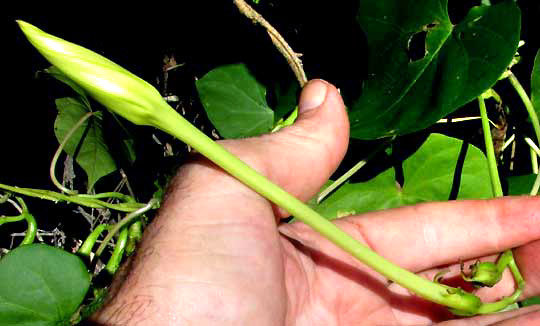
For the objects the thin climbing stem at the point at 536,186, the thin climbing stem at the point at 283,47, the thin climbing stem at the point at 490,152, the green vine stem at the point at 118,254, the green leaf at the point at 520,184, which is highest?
the thin climbing stem at the point at 283,47

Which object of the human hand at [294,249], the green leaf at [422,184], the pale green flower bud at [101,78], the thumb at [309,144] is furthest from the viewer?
the green leaf at [422,184]

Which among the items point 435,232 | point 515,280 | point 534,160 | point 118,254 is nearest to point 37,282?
point 118,254

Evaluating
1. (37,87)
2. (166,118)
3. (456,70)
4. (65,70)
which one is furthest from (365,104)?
(37,87)

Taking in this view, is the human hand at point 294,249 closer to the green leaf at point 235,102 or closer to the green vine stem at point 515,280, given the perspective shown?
the green vine stem at point 515,280

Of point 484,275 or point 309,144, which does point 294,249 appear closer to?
point 309,144

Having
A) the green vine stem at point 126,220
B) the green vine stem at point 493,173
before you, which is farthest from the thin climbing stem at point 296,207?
the green vine stem at point 126,220

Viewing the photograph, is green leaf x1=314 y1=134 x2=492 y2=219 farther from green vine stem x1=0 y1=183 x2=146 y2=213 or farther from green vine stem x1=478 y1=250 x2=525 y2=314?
green vine stem x1=0 y1=183 x2=146 y2=213
